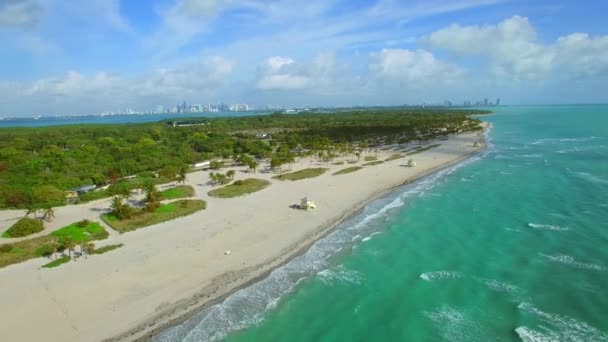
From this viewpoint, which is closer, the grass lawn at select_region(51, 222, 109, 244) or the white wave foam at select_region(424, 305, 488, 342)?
the white wave foam at select_region(424, 305, 488, 342)

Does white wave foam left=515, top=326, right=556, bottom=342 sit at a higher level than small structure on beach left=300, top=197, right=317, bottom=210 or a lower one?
lower

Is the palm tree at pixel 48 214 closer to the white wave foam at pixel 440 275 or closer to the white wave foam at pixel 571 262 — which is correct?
the white wave foam at pixel 440 275

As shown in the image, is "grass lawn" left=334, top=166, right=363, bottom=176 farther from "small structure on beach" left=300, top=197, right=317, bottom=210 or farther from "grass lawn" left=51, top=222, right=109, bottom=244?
"grass lawn" left=51, top=222, right=109, bottom=244

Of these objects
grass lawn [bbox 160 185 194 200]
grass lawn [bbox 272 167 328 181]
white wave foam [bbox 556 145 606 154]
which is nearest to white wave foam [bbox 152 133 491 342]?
grass lawn [bbox 272 167 328 181]

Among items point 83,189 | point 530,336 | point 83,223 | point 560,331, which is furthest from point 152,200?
point 560,331

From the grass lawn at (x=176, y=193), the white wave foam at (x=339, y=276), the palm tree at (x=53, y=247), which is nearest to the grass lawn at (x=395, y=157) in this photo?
the grass lawn at (x=176, y=193)

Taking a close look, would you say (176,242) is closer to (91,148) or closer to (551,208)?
(551,208)
